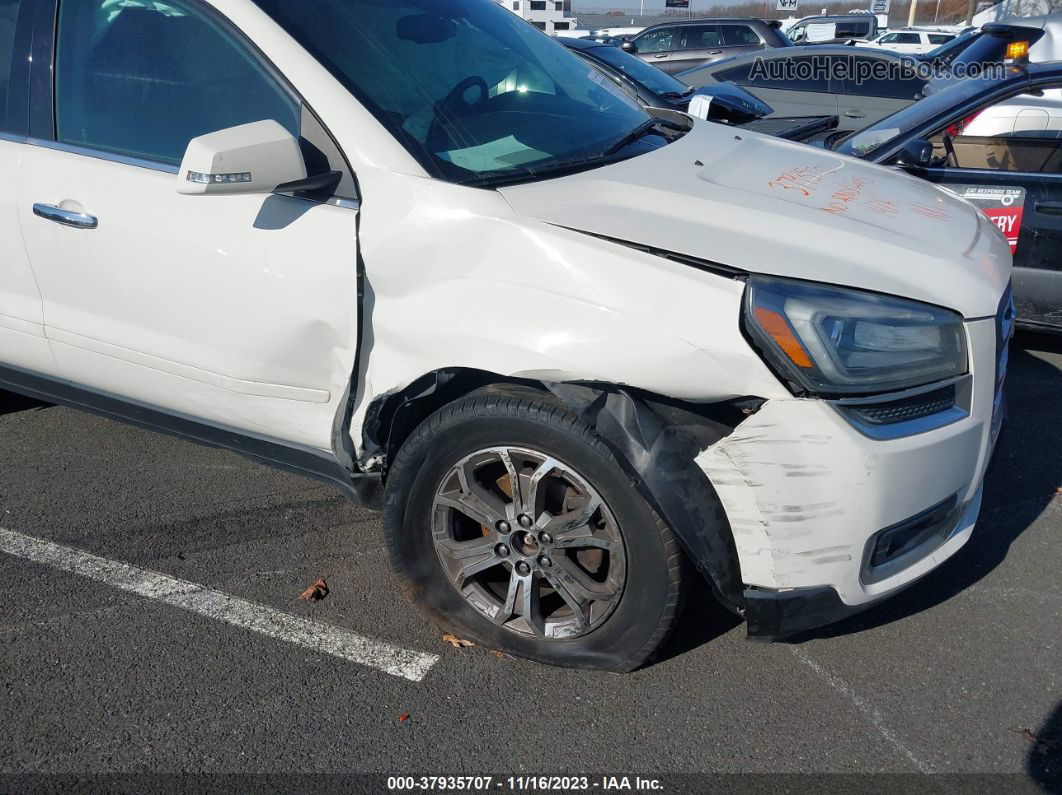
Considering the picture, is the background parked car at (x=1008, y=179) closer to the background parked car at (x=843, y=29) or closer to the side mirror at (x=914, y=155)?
the side mirror at (x=914, y=155)

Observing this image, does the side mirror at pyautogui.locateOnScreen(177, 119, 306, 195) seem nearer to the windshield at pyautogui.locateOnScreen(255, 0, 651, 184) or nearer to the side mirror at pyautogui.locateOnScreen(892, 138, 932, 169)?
the windshield at pyautogui.locateOnScreen(255, 0, 651, 184)

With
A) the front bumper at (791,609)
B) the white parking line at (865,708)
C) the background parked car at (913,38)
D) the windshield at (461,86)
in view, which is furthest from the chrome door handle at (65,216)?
the background parked car at (913,38)

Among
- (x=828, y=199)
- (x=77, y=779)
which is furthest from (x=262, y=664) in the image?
(x=828, y=199)

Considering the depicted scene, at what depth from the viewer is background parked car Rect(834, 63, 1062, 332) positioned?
4.57m

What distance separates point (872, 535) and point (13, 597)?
260 cm

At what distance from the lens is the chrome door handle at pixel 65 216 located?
2.87 meters

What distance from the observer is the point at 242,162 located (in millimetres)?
2406

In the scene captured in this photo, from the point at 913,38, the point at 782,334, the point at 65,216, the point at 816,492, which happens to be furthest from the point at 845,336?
the point at 913,38

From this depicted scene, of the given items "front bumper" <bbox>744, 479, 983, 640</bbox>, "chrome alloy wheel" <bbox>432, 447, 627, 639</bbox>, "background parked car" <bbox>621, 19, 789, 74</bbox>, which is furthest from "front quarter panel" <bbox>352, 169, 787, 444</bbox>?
"background parked car" <bbox>621, 19, 789, 74</bbox>

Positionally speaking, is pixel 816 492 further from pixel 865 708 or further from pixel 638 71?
pixel 638 71

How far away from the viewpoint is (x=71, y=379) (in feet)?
10.6

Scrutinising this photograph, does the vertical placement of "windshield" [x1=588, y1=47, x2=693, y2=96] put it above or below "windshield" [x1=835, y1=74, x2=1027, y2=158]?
below

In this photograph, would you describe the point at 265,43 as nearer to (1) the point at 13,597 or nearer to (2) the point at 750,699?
(1) the point at 13,597

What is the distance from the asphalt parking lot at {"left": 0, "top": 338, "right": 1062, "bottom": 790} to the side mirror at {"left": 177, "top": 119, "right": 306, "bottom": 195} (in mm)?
1339
